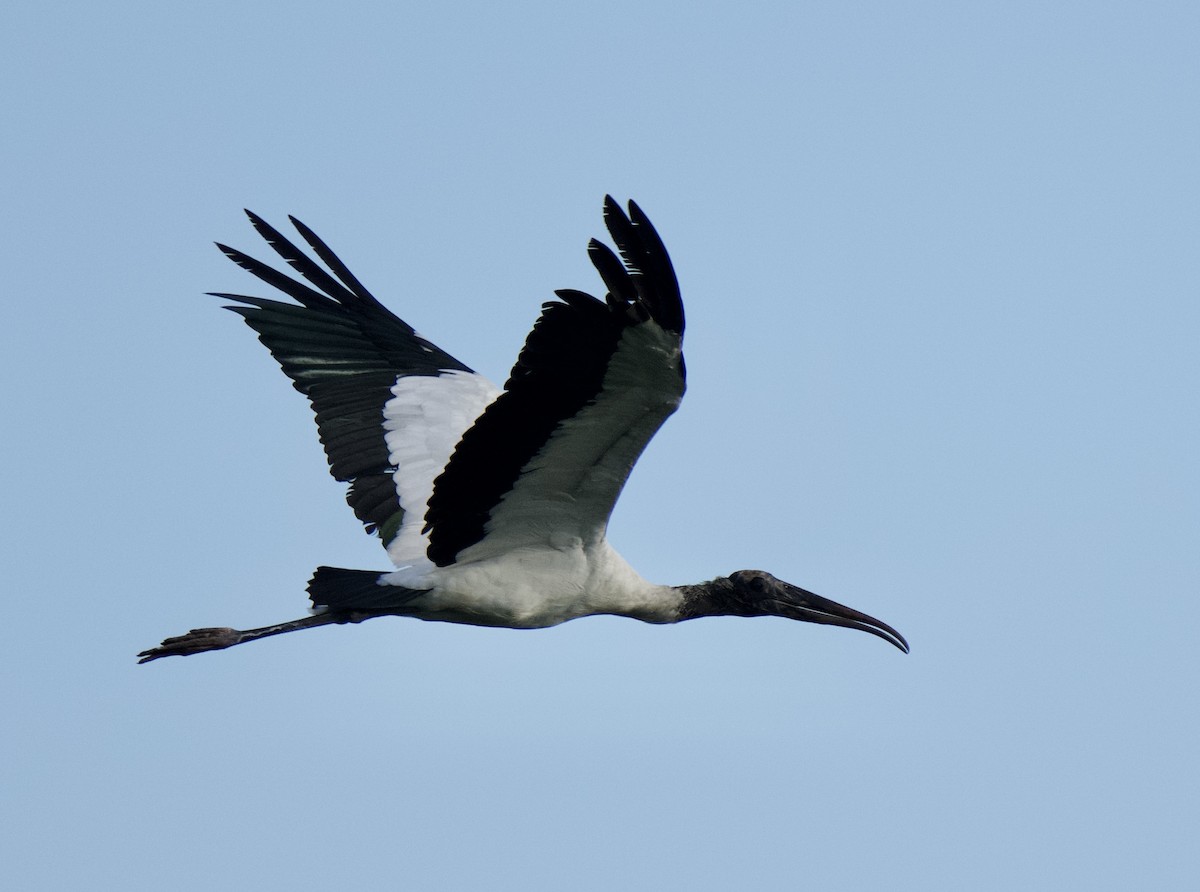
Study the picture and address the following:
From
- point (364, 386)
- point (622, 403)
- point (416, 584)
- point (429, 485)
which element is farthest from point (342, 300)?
point (622, 403)

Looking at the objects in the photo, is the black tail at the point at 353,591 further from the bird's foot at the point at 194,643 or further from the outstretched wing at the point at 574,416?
the bird's foot at the point at 194,643

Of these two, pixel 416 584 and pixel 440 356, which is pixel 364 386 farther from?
pixel 416 584

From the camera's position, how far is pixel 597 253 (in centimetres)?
757

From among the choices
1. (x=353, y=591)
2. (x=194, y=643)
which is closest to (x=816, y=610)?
(x=353, y=591)

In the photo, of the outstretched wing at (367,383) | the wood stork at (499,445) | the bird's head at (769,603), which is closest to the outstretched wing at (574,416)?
the wood stork at (499,445)

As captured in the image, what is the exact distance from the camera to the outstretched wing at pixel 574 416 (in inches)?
302

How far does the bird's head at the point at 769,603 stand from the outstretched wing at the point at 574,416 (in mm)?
1617

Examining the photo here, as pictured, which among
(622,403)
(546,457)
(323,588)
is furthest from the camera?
(323,588)

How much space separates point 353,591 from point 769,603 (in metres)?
3.07

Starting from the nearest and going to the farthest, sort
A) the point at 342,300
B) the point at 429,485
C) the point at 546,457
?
the point at 546,457 → the point at 429,485 → the point at 342,300

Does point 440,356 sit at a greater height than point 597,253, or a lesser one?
greater

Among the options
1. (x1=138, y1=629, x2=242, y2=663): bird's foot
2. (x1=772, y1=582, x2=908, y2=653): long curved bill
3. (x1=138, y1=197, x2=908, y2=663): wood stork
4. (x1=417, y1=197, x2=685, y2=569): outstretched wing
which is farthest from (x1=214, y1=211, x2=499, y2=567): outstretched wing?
(x1=772, y1=582, x2=908, y2=653): long curved bill

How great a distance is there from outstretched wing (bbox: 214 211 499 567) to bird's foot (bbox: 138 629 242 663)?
4.06 feet

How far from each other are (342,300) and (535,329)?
4.63 metres
